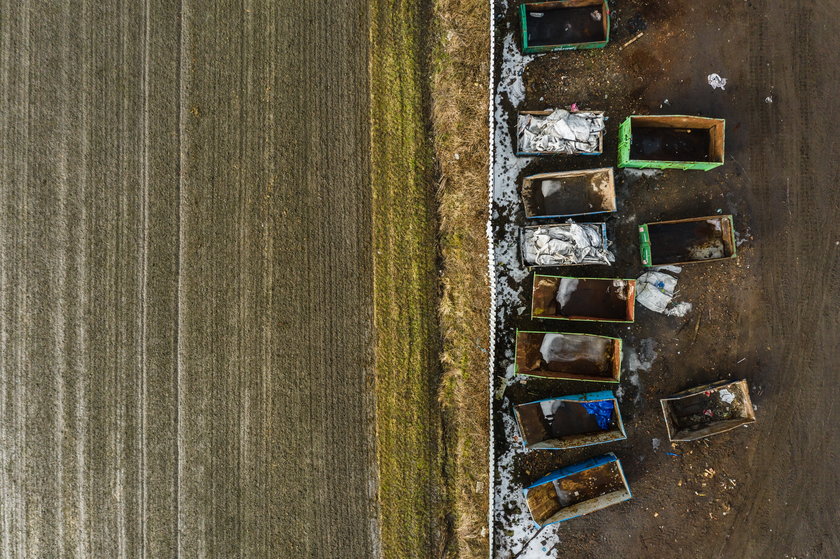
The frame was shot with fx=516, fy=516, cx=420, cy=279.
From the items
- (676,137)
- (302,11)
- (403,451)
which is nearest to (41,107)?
(302,11)

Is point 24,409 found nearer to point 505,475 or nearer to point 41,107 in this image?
point 41,107

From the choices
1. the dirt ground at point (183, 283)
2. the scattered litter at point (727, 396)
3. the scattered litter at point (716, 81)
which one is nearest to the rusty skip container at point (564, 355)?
the scattered litter at point (727, 396)

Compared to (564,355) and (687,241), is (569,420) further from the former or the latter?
(687,241)

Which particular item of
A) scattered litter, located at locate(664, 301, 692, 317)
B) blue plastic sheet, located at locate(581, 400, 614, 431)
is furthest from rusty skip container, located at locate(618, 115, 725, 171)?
blue plastic sheet, located at locate(581, 400, 614, 431)

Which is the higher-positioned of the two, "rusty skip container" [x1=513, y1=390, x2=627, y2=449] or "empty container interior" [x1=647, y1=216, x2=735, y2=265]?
"empty container interior" [x1=647, y1=216, x2=735, y2=265]

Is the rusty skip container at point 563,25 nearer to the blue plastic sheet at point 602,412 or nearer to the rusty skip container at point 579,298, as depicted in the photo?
the rusty skip container at point 579,298

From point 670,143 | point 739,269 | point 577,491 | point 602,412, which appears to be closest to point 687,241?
point 739,269

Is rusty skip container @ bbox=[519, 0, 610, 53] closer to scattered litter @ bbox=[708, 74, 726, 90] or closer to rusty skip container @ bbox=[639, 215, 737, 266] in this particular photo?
scattered litter @ bbox=[708, 74, 726, 90]
